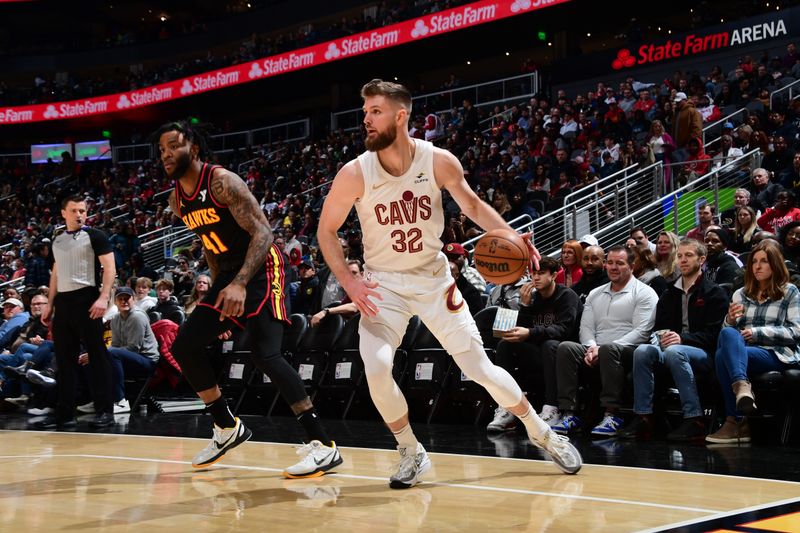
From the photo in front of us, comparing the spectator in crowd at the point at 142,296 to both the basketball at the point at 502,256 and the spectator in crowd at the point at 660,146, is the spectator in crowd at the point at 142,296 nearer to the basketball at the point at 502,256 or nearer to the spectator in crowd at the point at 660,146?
the basketball at the point at 502,256

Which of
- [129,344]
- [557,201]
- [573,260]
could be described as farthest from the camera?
[557,201]

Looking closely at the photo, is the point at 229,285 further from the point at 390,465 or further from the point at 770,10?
the point at 770,10

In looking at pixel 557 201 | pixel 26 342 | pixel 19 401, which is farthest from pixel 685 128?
pixel 19 401

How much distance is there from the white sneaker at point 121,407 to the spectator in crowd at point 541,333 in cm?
412

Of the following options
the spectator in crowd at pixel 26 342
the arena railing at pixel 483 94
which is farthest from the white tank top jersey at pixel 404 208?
the arena railing at pixel 483 94

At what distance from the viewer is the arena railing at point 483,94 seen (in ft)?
69.9

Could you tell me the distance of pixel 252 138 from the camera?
1172 inches

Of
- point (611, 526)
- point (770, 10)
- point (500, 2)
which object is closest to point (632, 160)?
point (770, 10)

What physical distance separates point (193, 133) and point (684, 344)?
3.78 metres

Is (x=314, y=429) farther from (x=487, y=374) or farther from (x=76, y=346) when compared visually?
(x=76, y=346)

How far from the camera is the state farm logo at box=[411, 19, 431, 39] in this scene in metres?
22.6

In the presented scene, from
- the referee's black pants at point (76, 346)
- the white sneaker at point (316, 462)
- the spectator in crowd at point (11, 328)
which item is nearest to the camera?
the white sneaker at point (316, 462)

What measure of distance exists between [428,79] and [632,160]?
15.4 metres

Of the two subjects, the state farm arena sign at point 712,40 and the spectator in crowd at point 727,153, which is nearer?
the spectator in crowd at point 727,153
